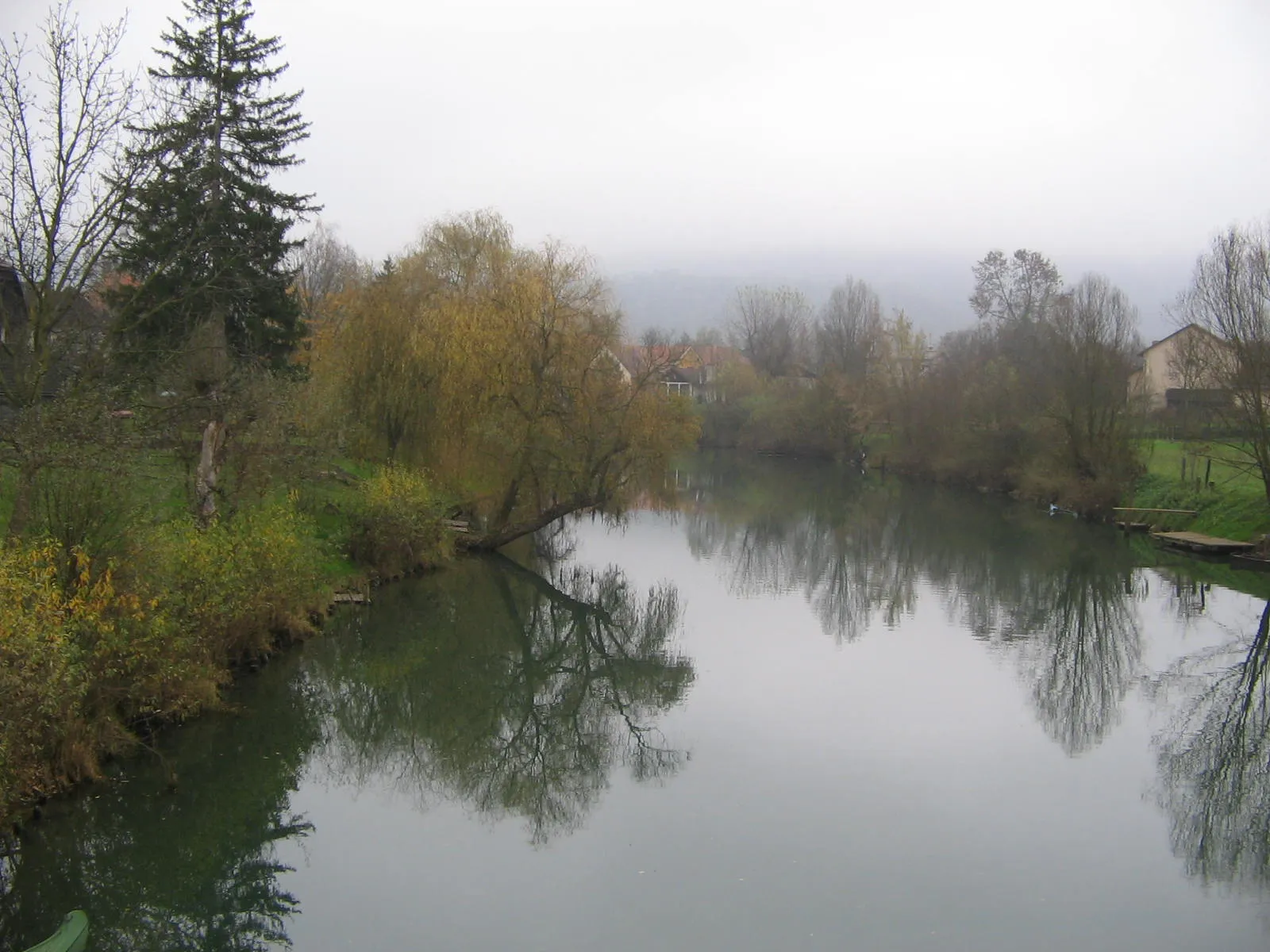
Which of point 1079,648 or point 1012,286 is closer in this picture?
point 1079,648

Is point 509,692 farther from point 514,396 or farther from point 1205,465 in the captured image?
point 1205,465

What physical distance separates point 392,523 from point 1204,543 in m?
23.8

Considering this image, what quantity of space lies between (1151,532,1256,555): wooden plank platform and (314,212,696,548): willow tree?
16.7 m

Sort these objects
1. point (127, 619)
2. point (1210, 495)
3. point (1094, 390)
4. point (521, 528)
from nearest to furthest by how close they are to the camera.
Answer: point (127, 619), point (521, 528), point (1210, 495), point (1094, 390)

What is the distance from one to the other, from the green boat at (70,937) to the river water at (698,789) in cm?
49

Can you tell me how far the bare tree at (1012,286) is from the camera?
249 feet

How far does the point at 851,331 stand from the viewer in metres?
79.0

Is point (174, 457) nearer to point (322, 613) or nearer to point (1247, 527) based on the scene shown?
point (322, 613)

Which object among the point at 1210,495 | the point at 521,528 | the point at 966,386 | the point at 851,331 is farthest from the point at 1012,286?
the point at 521,528

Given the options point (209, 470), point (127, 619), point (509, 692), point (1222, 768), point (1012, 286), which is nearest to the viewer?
point (127, 619)

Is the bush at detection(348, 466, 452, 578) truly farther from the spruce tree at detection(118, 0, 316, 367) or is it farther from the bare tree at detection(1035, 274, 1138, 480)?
the bare tree at detection(1035, 274, 1138, 480)

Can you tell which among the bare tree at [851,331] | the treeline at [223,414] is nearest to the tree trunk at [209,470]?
the treeline at [223,414]

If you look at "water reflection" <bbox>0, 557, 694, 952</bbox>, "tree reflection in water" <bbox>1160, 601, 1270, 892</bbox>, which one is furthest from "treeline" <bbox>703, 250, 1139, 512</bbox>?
"water reflection" <bbox>0, 557, 694, 952</bbox>

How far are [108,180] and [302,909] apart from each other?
9.14m
